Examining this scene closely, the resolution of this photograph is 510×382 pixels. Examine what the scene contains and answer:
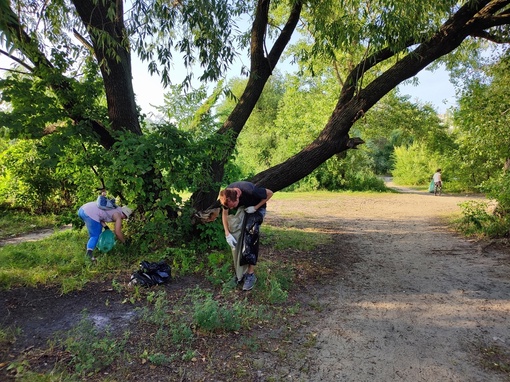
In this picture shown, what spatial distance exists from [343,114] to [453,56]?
5.76m

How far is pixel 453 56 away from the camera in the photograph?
10086mm

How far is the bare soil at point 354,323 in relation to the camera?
3.22 meters

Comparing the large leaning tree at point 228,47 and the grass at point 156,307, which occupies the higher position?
the large leaning tree at point 228,47

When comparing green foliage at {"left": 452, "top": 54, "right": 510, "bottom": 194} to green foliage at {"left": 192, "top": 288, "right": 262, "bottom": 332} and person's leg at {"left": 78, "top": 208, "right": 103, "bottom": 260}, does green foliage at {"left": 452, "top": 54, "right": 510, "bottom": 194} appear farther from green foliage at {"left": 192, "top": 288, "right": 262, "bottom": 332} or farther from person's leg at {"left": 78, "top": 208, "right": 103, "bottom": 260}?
person's leg at {"left": 78, "top": 208, "right": 103, "bottom": 260}

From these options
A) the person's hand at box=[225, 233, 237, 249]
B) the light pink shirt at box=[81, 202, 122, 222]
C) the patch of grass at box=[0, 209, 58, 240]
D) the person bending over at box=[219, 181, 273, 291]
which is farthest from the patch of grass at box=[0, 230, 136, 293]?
the patch of grass at box=[0, 209, 58, 240]

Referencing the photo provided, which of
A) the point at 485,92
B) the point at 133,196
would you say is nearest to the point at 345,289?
the point at 133,196

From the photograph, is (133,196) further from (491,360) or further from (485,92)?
(485,92)

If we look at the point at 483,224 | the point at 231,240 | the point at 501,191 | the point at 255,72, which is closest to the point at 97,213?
the point at 231,240

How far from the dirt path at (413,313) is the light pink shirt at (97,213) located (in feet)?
Result: 11.7

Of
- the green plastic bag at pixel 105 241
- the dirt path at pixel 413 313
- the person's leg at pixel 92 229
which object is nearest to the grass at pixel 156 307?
the green plastic bag at pixel 105 241

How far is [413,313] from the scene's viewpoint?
14.8 feet

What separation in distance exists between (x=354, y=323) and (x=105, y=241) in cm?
397

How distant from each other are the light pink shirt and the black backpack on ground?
53.2 inches

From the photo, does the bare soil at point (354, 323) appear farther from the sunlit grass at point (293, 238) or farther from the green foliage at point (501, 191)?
the green foliage at point (501, 191)
